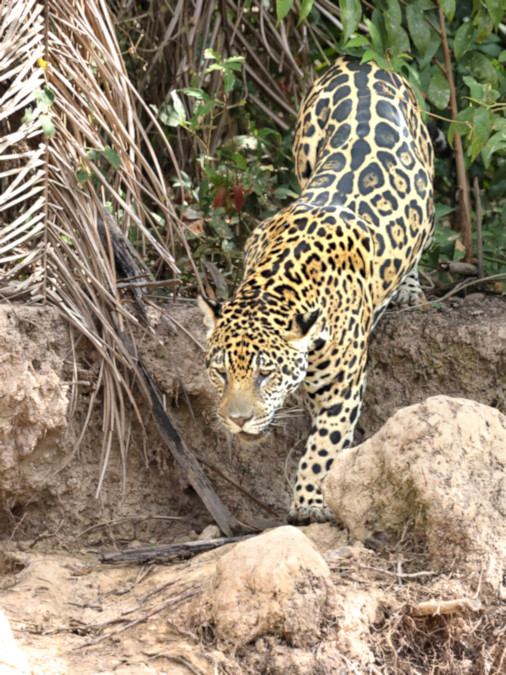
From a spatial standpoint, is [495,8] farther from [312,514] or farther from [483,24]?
[312,514]

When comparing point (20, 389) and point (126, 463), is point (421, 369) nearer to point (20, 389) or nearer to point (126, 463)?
point (126, 463)

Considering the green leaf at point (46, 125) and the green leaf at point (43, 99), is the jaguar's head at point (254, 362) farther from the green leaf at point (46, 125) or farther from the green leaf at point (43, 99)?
the green leaf at point (43, 99)

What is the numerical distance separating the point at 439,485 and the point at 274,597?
0.98 metres

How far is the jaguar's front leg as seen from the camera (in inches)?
209

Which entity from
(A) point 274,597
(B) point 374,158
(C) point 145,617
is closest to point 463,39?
(B) point 374,158

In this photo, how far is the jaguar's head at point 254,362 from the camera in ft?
15.9

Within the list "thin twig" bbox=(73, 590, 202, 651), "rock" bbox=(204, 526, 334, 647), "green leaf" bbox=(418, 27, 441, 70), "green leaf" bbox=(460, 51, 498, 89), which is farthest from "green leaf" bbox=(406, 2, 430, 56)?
"thin twig" bbox=(73, 590, 202, 651)

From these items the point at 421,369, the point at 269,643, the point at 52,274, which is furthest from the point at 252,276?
the point at 269,643

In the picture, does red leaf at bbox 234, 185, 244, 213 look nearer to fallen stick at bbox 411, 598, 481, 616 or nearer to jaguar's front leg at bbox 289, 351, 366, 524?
jaguar's front leg at bbox 289, 351, 366, 524

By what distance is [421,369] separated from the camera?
6445 mm

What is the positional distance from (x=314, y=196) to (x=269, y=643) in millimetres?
3090

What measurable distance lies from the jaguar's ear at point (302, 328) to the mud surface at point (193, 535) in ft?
1.83

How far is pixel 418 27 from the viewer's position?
262 inches

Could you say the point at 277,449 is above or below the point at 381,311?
below
